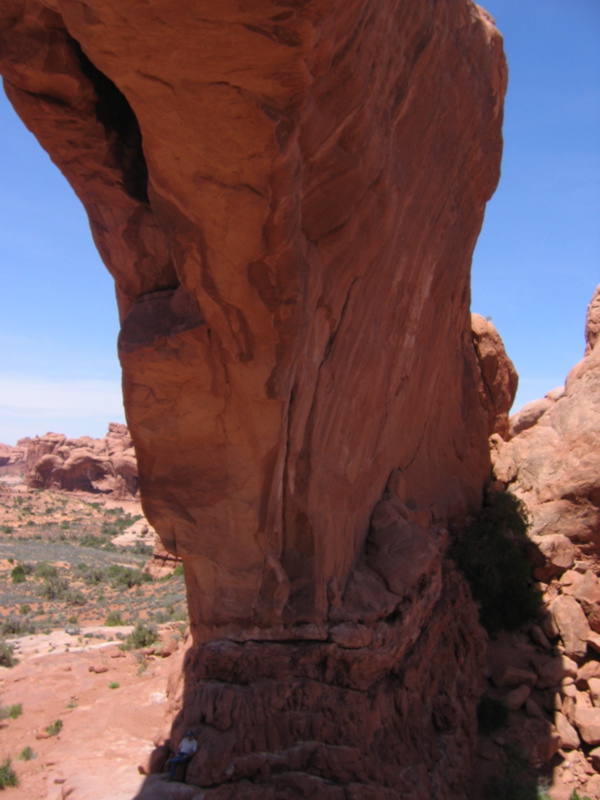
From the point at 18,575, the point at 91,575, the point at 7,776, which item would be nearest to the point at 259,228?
the point at 7,776

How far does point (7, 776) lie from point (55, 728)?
1.60 m

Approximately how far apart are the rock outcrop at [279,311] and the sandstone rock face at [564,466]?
3.90 m

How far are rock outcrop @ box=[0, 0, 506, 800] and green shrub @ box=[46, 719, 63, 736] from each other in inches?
145

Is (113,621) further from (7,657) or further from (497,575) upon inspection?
(497,575)

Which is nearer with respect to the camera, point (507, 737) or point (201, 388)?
point (201, 388)

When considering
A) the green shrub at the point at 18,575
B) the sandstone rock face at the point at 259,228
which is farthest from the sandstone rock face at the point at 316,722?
the green shrub at the point at 18,575

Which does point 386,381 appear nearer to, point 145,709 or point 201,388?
point 201,388

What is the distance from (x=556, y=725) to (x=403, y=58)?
8.88 meters

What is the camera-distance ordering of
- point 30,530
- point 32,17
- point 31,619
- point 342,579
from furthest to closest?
point 30,530
point 31,619
point 342,579
point 32,17

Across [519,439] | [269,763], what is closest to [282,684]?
[269,763]

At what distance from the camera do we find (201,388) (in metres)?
6.32

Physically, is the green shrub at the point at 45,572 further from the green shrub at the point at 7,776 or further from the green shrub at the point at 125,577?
the green shrub at the point at 7,776

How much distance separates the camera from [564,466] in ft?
40.9

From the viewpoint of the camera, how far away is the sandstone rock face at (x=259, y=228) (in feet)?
15.2
